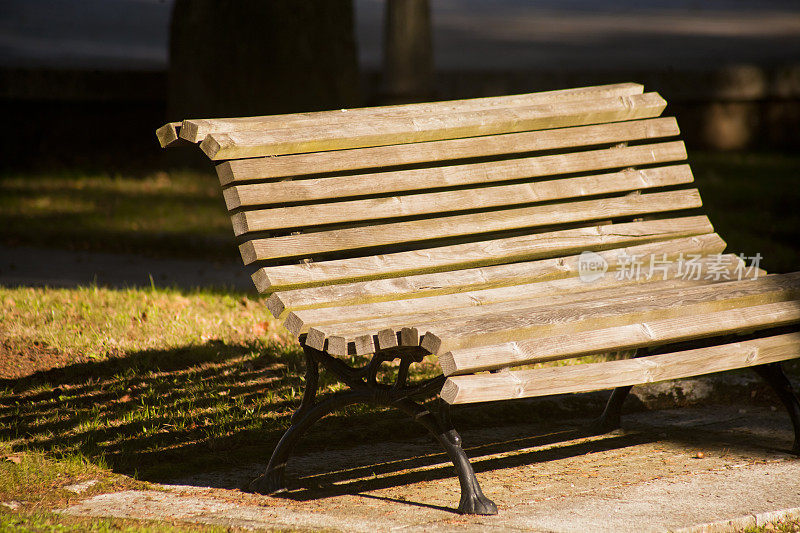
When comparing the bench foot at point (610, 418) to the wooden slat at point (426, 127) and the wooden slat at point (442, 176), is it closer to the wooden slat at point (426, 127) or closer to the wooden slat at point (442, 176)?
the wooden slat at point (442, 176)

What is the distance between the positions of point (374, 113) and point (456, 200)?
1.36 feet

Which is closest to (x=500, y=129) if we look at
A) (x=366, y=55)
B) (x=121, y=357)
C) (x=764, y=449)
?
(x=764, y=449)

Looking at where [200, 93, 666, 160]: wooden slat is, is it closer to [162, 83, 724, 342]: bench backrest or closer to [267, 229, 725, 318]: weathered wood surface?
[162, 83, 724, 342]: bench backrest

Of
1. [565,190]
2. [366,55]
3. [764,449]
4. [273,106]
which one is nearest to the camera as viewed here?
[764,449]

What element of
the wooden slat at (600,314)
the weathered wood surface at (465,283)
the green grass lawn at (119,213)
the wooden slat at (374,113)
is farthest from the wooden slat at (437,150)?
the green grass lawn at (119,213)

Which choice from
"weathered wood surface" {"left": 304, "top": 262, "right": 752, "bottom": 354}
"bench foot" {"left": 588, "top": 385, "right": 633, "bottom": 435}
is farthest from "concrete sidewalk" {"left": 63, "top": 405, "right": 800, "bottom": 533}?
"weathered wood surface" {"left": 304, "top": 262, "right": 752, "bottom": 354}

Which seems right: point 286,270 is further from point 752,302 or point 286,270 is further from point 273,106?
point 273,106

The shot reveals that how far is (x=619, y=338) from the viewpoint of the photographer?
3.07 meters

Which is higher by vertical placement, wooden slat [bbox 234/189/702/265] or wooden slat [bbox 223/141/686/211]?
wooden slat [bbox 223/141/686/211]

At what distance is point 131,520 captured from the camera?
2980 mm

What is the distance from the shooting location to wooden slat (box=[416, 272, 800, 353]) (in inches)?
115

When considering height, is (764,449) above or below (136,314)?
below

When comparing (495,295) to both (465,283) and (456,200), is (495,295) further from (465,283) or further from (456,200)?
(456,200)

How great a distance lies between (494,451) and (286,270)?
101 centimetres
